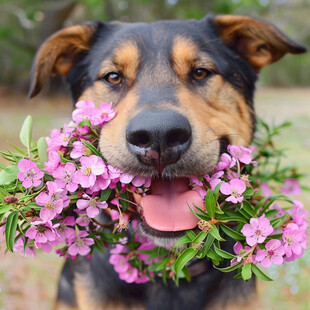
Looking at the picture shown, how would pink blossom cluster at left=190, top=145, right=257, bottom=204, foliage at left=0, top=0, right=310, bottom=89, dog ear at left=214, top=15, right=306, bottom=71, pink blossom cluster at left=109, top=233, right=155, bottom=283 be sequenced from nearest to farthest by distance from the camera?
1. pink blossom cluster at left=190, top=145, right=257, bottom=204
2. pink blossom cluster at left=109, top=233, right=155, bottom=283
3. dog ear at left=214, top=15, right=306, bottom=71
4. foliage at left=0, top=0, right=310, bottom=89

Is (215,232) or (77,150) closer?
(215,232)

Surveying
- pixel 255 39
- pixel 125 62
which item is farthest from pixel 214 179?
pixel 255 39

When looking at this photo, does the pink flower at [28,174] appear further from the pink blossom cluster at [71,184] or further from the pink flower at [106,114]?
the pink flower at [106,114]

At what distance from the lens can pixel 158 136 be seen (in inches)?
83.6

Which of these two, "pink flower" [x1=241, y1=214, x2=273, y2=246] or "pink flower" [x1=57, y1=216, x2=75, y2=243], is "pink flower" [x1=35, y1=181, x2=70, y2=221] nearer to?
"pink flower" [x1=57, y1=216, x2=75, y2=243]

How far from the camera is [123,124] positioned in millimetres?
2447

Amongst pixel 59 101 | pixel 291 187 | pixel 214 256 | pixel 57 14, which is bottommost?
pixel 59 101

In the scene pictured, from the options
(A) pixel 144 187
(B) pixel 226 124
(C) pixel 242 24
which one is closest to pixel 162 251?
(A) pixel 144 187

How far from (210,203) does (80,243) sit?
810mm

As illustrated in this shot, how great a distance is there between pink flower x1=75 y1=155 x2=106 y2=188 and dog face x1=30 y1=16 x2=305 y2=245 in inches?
8.0

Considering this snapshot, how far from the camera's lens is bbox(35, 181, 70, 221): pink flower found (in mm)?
1995

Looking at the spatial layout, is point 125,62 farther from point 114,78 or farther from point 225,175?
point 225,175

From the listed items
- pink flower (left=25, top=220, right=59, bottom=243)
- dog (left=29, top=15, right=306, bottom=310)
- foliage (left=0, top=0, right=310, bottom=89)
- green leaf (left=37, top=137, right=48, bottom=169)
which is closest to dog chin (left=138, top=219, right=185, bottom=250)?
dog (left=29, top=15, right=306, bottom=310)

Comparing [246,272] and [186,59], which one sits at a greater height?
[186,59]
